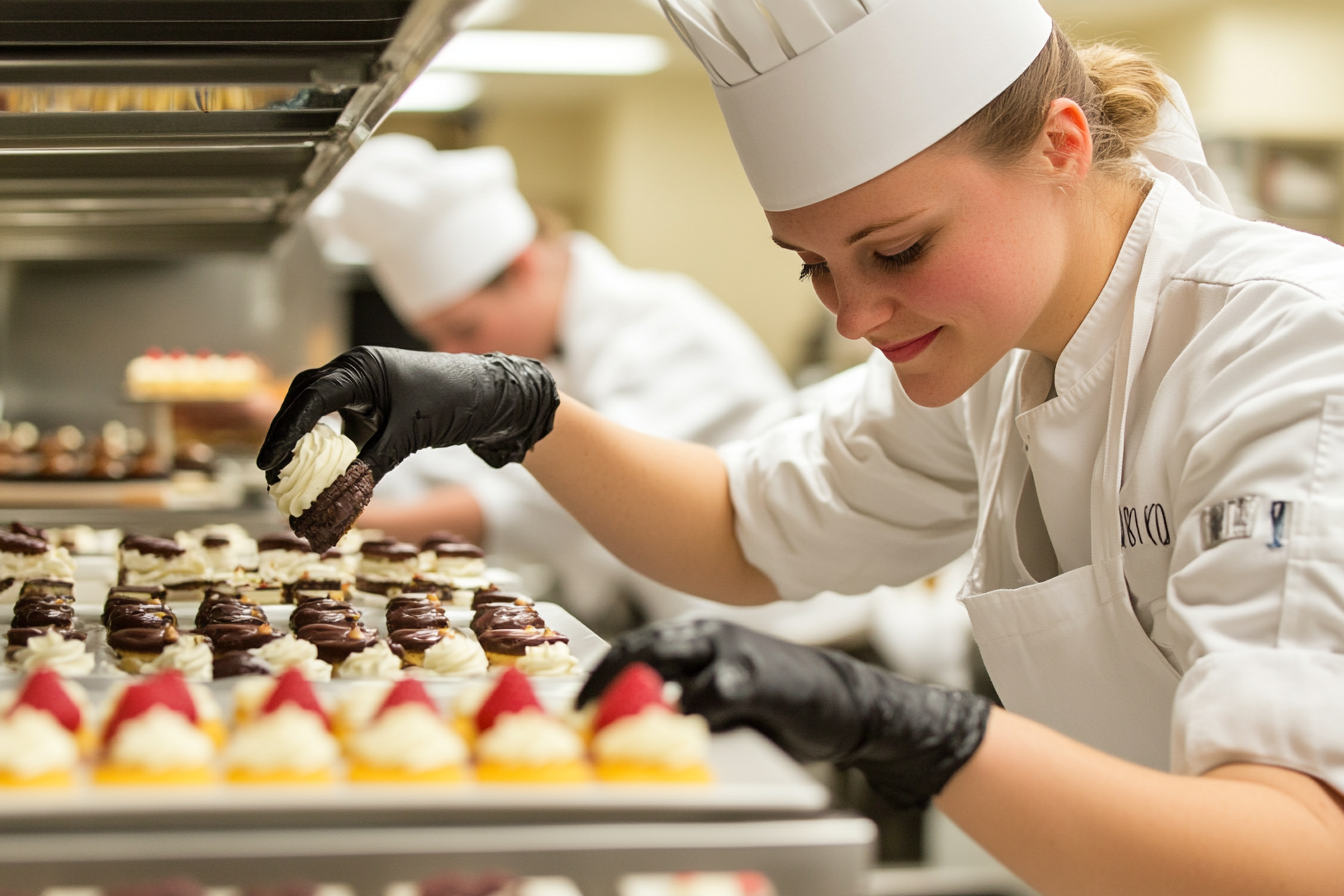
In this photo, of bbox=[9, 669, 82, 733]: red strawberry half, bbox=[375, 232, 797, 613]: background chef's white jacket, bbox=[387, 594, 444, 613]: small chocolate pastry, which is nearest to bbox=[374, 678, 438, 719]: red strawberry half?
bbox=[9, 669, 82, 733]: red strawberry half

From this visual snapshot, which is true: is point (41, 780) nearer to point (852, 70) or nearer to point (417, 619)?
point (417, 619)

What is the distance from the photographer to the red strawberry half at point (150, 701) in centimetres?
85

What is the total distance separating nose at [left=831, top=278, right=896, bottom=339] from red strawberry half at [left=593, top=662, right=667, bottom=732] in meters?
0.55

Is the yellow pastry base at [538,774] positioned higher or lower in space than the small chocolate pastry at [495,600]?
lower

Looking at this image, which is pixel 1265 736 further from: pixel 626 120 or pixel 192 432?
pixel 626 120

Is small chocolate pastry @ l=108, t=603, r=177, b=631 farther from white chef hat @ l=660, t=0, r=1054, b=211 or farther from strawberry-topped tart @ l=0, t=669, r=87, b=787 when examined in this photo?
white chef hat @ l=660, t=0, r=1054, b=211

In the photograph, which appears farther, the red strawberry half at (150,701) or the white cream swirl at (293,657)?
the white cream swirl at (293,657)

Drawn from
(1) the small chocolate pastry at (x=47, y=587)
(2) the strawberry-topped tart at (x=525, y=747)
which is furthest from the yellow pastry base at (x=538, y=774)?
(1) the small chocolate pastry at (x=47, y=587)

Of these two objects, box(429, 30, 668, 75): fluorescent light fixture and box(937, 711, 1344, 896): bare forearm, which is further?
box(429, 30, 668, 75): fluorescent light fixture

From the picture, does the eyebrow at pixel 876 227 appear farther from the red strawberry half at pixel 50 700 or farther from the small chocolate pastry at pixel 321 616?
the red strawberry half at pixel 50 700

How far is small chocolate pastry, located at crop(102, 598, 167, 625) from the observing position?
55.5 inches

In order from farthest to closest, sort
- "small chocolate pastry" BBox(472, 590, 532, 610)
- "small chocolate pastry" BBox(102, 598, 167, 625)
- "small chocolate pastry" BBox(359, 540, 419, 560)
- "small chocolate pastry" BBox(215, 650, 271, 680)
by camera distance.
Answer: "small chocolate pastry" BBox(359, 540, 419, 560)
"small chocolate pastry" BBox(472, 590, 532, 610)
"small chocolate pastry" BBox(102, 598, 167, 625)
"small chocolate pastry" BBox(215, 650, 271, 680)

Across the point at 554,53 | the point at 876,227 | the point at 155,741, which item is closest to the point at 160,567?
the point at 155,741

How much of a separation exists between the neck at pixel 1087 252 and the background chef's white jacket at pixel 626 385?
1.80 m
